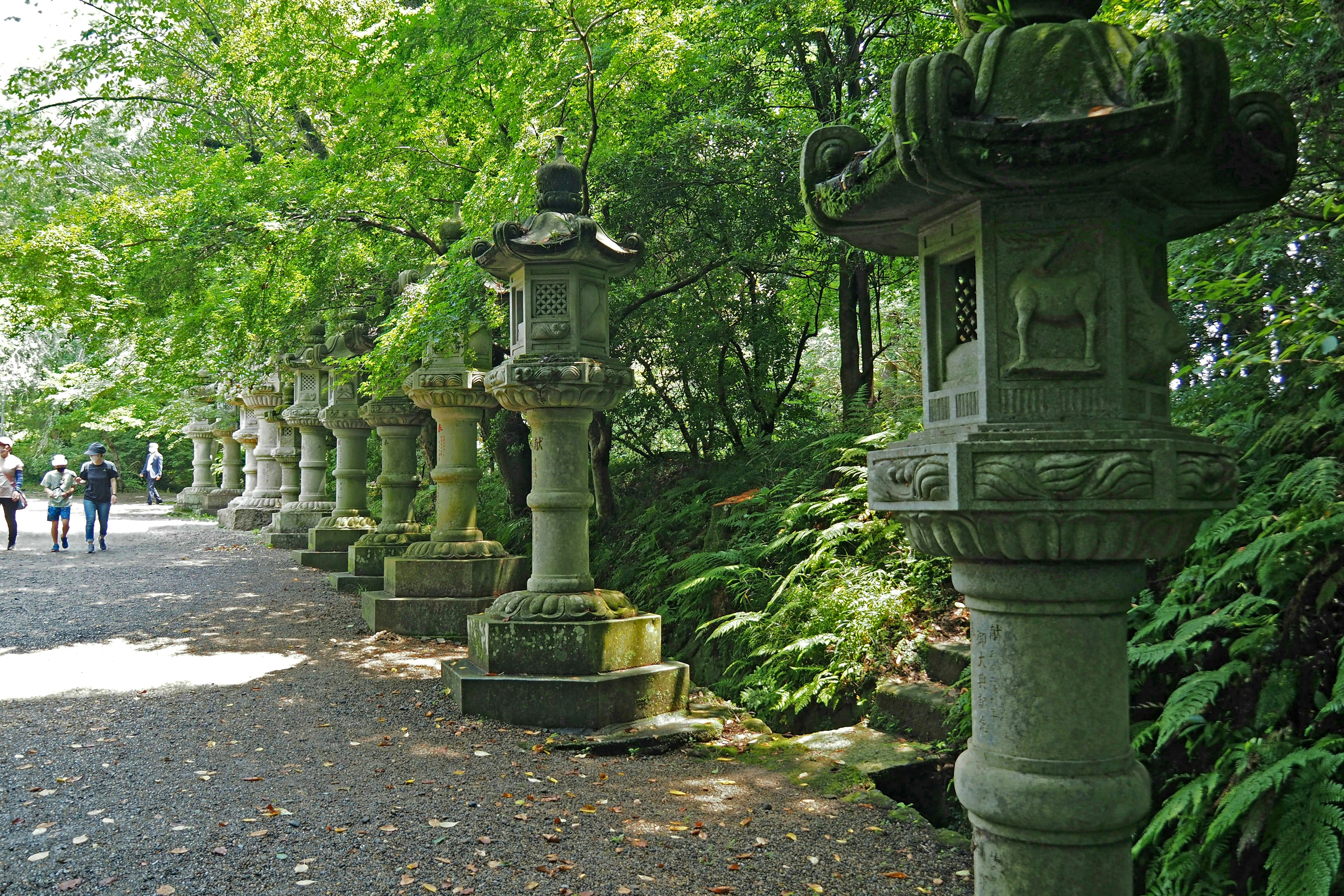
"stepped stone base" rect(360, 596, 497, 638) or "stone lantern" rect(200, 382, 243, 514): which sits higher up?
"stone lantern" rect(200, 382, 243, 514)

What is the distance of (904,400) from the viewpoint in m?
8.97

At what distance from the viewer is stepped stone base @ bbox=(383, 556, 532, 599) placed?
9508 millimetres

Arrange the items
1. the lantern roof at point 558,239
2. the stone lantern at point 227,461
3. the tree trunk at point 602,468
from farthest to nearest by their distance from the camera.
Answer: the stone lantern at point 227,461, the tree trunk at point 602,468, the lantern roof at point 558,239

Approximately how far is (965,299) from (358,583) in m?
10.2

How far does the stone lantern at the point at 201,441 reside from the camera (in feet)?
83.1

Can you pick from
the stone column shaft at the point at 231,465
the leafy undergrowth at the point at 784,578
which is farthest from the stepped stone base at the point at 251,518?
the leafy undergrowth at the point at 784,578

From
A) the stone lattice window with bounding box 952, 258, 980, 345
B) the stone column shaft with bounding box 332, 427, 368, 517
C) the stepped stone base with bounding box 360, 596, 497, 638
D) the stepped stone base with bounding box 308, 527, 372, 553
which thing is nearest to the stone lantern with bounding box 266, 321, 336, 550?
the stepped stone base with bounding box 308, 527, 372, 553

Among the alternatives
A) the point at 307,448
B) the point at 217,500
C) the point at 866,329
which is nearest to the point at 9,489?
the point at 307,448

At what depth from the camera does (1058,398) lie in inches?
105

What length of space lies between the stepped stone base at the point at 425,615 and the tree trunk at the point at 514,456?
1915mm

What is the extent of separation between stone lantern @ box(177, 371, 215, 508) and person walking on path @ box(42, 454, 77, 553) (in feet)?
30.1

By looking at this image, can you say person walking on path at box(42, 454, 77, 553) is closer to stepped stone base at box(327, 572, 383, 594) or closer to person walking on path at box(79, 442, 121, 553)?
person walking on path at box(79, 442, 121, 553)

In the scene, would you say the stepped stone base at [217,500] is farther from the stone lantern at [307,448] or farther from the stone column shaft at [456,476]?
the stone column shaft at [456,476]

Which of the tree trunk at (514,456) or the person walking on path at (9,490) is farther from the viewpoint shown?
the person walking on path at (9,490)
